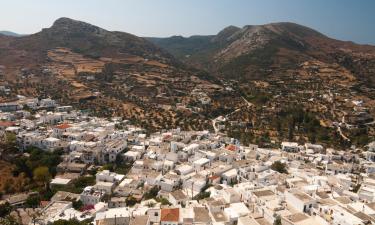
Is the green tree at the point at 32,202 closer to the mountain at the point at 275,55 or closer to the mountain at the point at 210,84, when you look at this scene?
the mountain at the point at 210,84

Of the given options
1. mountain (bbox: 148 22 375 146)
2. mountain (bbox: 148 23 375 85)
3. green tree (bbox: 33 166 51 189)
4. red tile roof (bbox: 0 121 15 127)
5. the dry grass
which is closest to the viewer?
the dry grass

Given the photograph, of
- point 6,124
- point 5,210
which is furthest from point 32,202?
point 6,124

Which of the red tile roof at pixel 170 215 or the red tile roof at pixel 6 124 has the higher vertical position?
the red tile roof at pixel 6 124

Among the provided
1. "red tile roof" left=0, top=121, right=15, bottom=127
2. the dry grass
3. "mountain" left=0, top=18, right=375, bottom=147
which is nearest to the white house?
"mountain" left=0, top=18, right=375, bottom=147

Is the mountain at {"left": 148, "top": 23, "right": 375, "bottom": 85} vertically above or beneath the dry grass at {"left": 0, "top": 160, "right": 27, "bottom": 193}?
above

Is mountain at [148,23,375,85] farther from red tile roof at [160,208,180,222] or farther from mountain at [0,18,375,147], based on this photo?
red tile roof at [160,208,180,222]

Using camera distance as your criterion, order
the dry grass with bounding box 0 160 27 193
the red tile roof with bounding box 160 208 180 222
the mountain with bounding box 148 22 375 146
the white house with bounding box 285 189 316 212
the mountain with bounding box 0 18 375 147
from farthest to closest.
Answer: the mountain with bounding box 0 18 375 147 < the mountain with bounding box 148 22 375 146 < the dry grass with bounding box 0 160 27 193 < the white house with bounding box 285 189 316 212 < the red tile roof with bounding box 160 208 180 222

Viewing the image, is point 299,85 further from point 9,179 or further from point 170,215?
point 9,179

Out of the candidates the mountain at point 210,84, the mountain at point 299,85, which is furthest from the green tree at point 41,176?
the mountain at point 299,85
